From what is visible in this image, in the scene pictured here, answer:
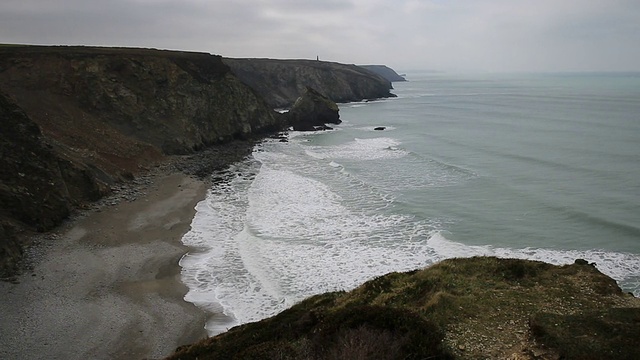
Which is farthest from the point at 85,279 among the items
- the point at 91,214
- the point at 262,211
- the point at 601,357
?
the point at 601,357

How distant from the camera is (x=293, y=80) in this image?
4409 inches

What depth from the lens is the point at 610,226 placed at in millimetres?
23250

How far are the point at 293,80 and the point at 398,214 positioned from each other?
90.0 meters

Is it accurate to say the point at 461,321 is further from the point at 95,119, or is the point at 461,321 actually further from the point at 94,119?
the point at 95,119

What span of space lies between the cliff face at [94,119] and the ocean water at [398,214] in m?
7.22

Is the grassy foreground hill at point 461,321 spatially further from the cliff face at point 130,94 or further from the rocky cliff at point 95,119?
the cliff face at point 130,94

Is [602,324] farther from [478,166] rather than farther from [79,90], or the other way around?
[79,90]

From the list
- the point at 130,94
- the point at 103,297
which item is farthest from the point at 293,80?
the point at 103,297

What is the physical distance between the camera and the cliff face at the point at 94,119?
24.0 m

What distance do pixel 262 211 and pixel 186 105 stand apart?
86.7ft

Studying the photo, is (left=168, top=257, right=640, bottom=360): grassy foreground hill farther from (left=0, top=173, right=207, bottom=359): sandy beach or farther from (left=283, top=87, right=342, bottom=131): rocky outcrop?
(left=283, top=87, right=342, bottom=131): rocky outcrop

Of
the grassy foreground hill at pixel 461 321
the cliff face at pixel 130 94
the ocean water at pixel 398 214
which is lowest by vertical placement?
the ocean water at pixel 398 214

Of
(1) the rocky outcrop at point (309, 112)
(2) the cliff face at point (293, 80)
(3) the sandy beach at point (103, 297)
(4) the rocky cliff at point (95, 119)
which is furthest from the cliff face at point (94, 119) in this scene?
(2) the cliff face at point (293, 80)

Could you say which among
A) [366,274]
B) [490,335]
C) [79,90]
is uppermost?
[79,90]
